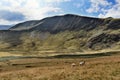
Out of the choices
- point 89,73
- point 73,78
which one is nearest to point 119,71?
point 89,73

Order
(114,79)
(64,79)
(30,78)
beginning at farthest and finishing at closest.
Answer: (30,78) → (64,79) → (114,79)

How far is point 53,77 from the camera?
29594 mm

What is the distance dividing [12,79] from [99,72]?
415 inches

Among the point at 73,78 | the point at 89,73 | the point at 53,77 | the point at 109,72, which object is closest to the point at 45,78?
the point at 53,77

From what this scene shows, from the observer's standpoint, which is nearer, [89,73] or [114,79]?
[114,79]

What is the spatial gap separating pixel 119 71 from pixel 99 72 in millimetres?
2394

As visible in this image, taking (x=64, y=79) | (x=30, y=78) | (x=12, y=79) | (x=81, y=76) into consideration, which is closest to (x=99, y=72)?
(x=81, y=76)

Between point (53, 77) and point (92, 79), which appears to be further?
point (53, 77)

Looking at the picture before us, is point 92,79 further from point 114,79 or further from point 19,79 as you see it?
point 19,79

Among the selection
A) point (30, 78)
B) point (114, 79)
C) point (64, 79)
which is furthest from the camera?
point (30, 78)

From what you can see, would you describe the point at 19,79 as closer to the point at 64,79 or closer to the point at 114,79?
the point at 64,79

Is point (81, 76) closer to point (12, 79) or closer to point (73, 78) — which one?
point (73, 78)

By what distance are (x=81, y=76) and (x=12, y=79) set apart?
8513 mm

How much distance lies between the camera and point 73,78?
28.2 metres
